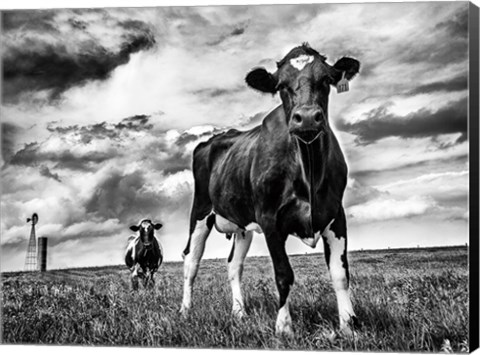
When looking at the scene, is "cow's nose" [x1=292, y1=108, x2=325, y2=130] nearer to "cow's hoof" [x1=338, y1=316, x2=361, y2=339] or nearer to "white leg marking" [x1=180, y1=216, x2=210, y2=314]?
"cow's hoof" [x1=338, y1=316, x2=361, y2=339]

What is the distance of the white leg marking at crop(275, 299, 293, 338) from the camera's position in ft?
30.8

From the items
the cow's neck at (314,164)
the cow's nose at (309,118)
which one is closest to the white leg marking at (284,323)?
the cow's neck at (314,164)

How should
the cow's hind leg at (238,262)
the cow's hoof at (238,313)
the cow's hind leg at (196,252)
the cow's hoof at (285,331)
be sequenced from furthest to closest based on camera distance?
the cow's hind leg at (196,252)
the cow's hind leg at (238,262)
the cow's hoof at (238,313)
the cow's hoof at (285,331)

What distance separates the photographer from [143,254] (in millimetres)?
10602

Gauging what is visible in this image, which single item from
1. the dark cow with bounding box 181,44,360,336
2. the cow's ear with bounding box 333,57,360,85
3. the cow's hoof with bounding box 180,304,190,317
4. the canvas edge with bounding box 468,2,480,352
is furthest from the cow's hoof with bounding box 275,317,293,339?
the cow's ear with bounding box 333,57,360,85

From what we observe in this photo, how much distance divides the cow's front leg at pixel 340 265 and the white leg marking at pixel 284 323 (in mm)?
471

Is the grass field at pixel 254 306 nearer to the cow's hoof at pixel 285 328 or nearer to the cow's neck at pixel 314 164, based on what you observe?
the cow's hoof at pixel 285 328

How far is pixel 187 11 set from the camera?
34.3 feet

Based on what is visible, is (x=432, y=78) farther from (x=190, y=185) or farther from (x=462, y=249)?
(x=190, y=185)

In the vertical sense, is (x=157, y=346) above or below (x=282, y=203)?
below

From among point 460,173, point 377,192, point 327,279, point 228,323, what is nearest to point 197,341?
point 228,323

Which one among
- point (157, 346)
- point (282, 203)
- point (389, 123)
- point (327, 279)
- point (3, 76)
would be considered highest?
point (3, 76)

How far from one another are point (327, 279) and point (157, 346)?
5.98ft

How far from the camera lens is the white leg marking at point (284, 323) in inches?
370
